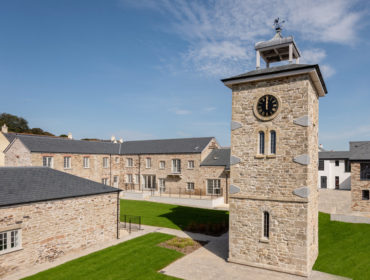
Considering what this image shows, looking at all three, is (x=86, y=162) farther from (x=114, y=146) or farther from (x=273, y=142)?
(x=273, y=142)

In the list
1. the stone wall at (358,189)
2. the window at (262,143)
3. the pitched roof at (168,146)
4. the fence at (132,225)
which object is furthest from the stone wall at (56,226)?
the stone wall at (358,189)

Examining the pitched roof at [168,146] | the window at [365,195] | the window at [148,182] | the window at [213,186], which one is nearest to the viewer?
the window at [365,195]

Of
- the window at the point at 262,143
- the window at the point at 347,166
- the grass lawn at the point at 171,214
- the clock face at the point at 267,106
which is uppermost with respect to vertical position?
the clock face at the point at 267,106

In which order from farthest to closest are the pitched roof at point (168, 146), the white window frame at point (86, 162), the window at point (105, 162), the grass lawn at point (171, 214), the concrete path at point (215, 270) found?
the window at point (105, 162), the white window frame at point (86, 162), the pitched roof at point (168, 146), the grass lawn at point (171, 214), the concrete path at point (215, 270)

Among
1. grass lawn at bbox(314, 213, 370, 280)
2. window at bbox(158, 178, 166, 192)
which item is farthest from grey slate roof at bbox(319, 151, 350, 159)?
Answer: window at bbox(158, 178, 166, 192)

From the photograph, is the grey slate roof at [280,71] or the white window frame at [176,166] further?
the white window frame at [176,166]

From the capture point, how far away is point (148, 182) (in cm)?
4028

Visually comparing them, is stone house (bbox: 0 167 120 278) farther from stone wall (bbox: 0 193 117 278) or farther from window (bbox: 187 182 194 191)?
window (bbox: 187 182 194 191)

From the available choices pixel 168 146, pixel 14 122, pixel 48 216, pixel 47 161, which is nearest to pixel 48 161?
pixel 47 161

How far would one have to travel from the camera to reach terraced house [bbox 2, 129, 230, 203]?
32.9m

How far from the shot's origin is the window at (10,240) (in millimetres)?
12898

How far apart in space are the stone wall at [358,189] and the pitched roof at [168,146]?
17.9m

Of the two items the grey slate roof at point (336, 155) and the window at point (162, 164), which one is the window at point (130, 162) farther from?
the grey slate roof at point (336, 155)

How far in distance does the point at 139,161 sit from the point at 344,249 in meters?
30.4
